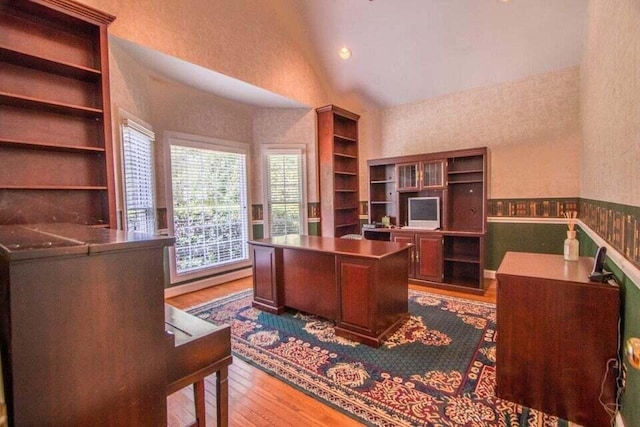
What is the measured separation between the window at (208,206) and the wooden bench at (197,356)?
9.67 ft

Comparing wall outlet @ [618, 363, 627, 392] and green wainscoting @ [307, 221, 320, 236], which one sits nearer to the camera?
wall outlet @ [618, 363, 627, 392]

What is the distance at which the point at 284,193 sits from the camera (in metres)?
5.14

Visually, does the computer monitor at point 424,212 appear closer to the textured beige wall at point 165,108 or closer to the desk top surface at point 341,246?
the desk top surface at point 341,246

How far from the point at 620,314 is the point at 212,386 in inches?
97.9

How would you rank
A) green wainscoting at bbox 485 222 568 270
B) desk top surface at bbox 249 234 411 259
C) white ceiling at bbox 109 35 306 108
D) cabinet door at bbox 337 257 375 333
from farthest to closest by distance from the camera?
green wainscoting at bbox 485 222 568 270 < white ceiling at bbox 109 35 306 108 < desk top surface at bbox 249 234 411 259 < cabinet door at bbox 337 257 375 333

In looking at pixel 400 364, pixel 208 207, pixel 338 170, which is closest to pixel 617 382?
pixel 400 364

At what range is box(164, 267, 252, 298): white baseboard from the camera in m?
4.10

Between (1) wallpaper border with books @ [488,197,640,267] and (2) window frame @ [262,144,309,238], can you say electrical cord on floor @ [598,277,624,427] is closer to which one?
(1) wallpaper border with books @ [488,197,640,267]

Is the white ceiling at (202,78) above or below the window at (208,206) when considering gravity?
above

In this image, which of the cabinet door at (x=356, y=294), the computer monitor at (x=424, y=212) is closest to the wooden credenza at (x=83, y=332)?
the cabinet door at (x=356, y=294)

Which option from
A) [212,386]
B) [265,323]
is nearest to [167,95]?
[265,323]

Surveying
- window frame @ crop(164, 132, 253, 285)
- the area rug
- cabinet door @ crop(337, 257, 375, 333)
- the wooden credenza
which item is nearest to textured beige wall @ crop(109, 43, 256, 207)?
window frame @ crop(164, 132, 253, 285)

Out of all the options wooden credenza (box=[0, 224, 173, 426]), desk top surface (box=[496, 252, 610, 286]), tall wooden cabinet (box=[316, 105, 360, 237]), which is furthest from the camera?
tall wooden cabinet (box=[316, 105, 360, 237])

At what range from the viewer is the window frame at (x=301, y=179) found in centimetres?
505
